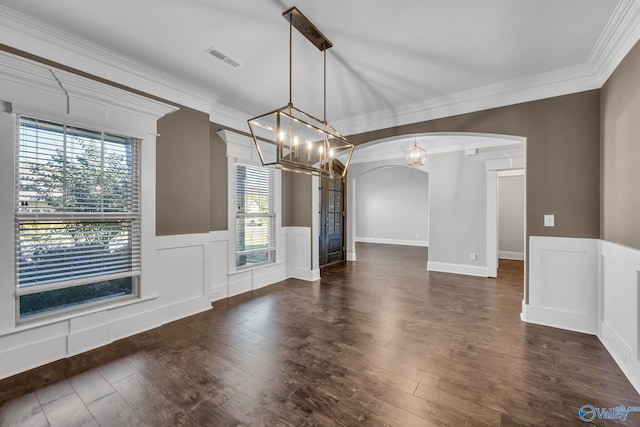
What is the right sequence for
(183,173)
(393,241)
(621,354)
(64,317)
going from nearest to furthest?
1. (621,354)
2. (64,317)
3. (183,173)
4. (393,241)

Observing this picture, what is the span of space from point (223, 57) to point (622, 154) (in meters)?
3.84

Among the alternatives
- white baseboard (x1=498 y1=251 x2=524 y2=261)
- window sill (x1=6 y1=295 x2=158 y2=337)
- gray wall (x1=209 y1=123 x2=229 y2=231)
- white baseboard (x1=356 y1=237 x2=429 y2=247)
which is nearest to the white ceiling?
gray wall (x1=209 y1=123 x2=229 y2=231)

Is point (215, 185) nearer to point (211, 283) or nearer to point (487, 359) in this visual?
point (211, 283)

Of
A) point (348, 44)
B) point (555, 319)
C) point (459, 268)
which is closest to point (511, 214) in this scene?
point (459, 268)

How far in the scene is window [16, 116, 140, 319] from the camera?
2320mm

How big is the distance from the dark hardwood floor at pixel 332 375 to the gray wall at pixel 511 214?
4.75 meters

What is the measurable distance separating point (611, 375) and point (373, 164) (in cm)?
578

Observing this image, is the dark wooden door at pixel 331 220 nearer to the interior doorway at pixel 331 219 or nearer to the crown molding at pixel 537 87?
the interior doorway at pixel 331 219

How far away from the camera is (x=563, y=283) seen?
3.05 m

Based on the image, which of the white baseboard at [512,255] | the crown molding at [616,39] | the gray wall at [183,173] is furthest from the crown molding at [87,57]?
the white baseboard at [512,255]

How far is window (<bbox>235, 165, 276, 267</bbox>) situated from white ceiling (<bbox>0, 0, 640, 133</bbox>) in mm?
1417

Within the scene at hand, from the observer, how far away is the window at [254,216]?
4.48 m

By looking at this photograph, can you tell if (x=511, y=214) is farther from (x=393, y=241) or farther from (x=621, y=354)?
(x=621, y=354)

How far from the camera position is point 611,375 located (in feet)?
7.11
